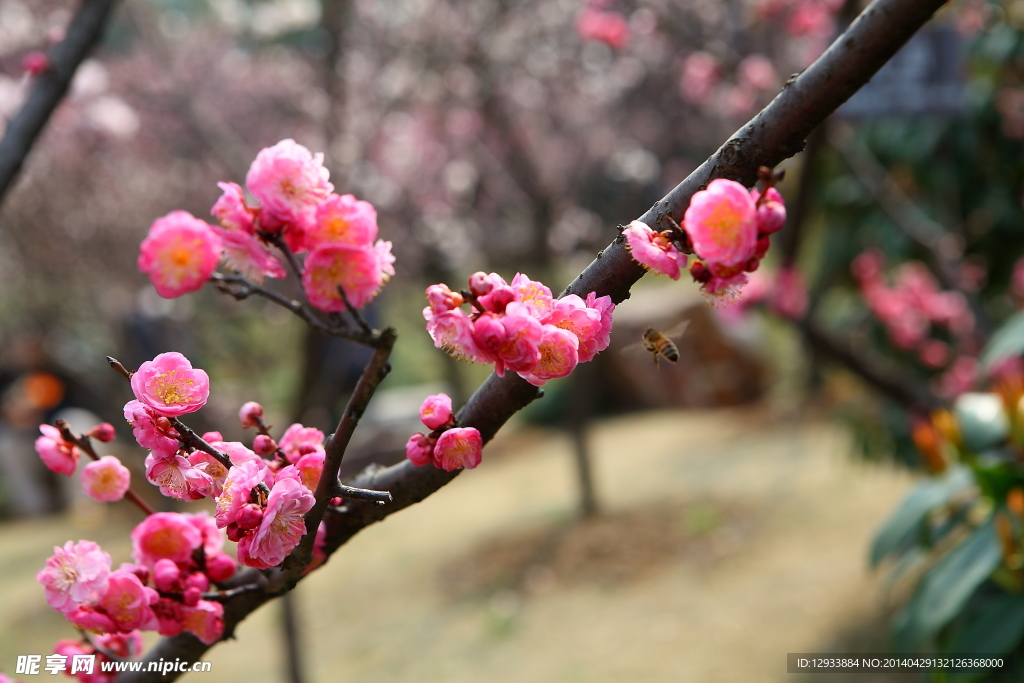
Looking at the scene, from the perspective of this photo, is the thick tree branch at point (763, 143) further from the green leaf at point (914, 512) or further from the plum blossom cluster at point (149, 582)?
the green leaf at point (914, 512)

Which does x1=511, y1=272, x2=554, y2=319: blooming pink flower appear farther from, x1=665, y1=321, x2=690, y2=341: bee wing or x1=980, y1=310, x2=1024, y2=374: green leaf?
x1=980, y1=310, x2=1024, y2=374: green leaf

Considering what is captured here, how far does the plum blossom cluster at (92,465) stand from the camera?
89 centimetres

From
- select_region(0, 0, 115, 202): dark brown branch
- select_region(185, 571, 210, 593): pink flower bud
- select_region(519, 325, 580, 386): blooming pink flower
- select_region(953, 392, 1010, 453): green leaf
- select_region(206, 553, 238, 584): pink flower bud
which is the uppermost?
select_region(0, 0, 115, 202): dark brown branch

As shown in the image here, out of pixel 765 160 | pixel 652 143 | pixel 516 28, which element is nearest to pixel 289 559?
pixel 765 160

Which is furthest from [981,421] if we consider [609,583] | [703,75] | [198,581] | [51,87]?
[51,87]

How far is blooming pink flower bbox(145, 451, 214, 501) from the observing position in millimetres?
696

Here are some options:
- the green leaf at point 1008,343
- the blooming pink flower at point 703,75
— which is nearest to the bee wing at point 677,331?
the green leaf at point 1008,343

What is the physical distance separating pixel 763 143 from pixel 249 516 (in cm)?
58

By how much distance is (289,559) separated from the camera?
773mm

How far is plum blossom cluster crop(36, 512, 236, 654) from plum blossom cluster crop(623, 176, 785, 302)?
0.62 meters

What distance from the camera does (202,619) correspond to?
862mm

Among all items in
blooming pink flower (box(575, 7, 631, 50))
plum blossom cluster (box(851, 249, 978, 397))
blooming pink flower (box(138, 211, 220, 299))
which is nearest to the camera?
blooming pink flower (box(138, 211, 220, 299))

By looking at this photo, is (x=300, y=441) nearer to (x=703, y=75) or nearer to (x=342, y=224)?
(x=342, y=224)


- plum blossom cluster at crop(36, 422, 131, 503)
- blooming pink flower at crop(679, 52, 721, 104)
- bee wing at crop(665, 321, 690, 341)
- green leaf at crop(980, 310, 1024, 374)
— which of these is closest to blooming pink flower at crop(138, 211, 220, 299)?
plum blossom cluster at crop(36, 422, 131, 503)
